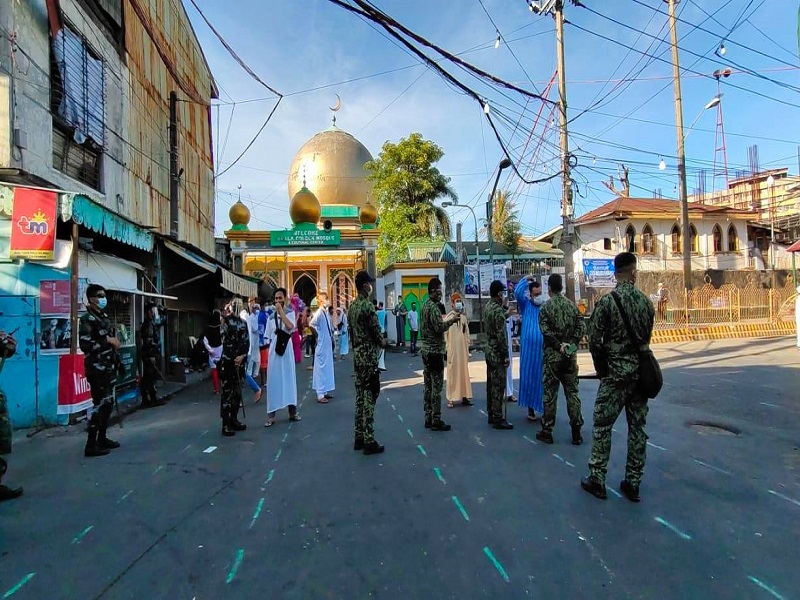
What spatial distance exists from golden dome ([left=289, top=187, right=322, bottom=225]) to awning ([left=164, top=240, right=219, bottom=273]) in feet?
33.1

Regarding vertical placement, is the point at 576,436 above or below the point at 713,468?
above

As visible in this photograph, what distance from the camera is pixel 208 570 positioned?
9.39ft

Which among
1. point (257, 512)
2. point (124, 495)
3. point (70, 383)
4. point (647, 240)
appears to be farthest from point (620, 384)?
point (647, 240)

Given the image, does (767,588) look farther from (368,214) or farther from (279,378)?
(368,214)

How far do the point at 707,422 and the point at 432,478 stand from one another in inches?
158

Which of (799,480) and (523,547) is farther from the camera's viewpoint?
(799,480)

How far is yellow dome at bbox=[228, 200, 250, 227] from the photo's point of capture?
74.8 ft

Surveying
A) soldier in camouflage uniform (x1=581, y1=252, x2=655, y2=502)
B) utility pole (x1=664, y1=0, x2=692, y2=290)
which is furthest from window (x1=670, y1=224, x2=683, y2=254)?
soldier in camouflage uniform (x1=581, y1=252, x2=655, y2=502)

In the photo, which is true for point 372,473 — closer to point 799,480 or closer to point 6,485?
point 6,485

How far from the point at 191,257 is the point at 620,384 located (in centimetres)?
1025

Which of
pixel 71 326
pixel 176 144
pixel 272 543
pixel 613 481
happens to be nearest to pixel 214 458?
pixel 272 543

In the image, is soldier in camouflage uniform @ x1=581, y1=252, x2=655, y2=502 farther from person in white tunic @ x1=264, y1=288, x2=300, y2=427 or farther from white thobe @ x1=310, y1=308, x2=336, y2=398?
white thobe @ x1=310, y1=308, x2=336, y2=398

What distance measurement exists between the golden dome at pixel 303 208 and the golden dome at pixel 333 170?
7.11 m

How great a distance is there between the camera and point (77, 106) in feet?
26.9
